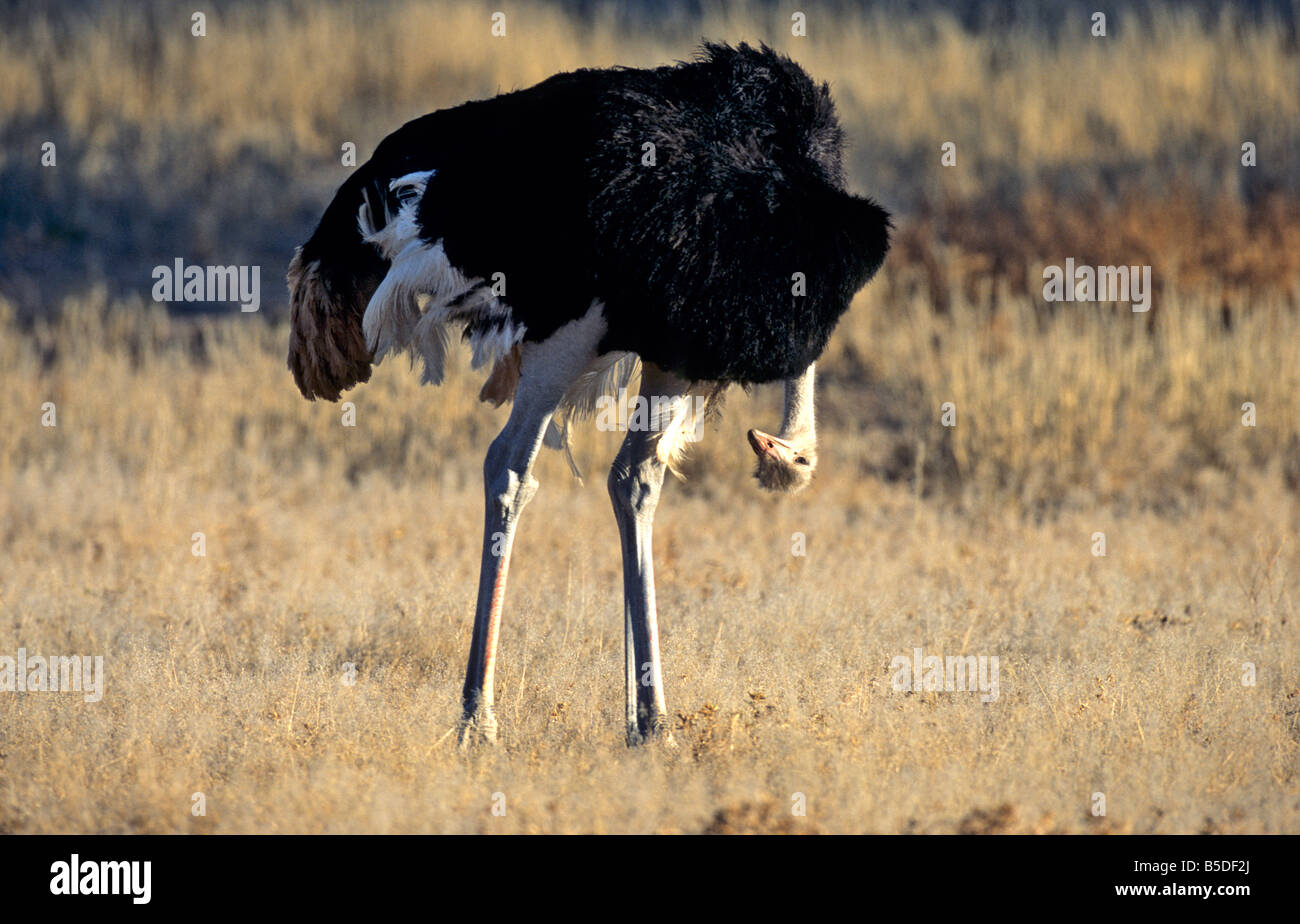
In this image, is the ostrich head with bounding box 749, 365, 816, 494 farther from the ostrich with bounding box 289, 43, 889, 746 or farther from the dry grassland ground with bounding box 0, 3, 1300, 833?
the dry grassland ground with bounding box 0, 3, 1300, 833

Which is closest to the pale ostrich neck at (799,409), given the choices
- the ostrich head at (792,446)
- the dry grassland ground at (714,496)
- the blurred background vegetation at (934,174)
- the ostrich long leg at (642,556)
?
the ostrich head at (792,446)

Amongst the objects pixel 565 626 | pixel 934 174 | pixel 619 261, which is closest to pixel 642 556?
pixel 619 261

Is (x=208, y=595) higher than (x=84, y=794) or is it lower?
higher

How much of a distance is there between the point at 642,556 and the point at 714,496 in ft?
12.5

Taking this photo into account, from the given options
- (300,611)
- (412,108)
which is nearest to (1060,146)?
(412,108)

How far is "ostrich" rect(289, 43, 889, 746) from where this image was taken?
15.1 feet

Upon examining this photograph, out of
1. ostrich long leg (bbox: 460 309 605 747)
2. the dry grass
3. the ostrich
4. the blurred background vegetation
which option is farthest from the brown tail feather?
the blurred background vegetation

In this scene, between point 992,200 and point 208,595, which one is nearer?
point 208,595

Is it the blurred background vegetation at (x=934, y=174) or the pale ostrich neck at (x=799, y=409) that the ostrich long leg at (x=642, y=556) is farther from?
the blurred background vegetation at (x=934, y=174)

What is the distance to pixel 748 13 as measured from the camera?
16.3m

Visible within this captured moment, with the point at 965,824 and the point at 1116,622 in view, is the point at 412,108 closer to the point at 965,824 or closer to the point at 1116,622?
the point at 1116,622

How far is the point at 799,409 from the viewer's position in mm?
5211

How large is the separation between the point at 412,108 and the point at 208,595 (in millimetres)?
7650

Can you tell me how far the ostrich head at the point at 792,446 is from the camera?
5121 mm
